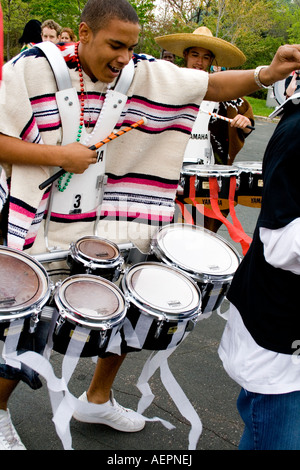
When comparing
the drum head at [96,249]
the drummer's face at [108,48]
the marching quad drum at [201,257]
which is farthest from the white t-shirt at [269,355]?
the drummer's face at [108,48]

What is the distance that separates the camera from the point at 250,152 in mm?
11352

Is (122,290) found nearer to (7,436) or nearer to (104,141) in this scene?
(104,141)

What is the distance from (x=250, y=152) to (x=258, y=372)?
1025 cm

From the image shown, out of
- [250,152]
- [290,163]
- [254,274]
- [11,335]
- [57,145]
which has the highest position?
[290,163]

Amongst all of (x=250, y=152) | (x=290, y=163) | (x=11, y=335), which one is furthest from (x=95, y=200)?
(x=250, y=152)

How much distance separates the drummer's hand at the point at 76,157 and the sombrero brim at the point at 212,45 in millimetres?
2306

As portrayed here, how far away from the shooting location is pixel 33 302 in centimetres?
163

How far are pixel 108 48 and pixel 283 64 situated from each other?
0.75m

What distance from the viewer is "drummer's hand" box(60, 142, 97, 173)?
1930mm

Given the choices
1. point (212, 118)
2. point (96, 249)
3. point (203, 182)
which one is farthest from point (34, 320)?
point (212, 118)

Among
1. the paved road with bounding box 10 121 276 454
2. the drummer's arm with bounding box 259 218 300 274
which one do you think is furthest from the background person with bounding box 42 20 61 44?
the drummer's arm with bounding box 259 218 300 274

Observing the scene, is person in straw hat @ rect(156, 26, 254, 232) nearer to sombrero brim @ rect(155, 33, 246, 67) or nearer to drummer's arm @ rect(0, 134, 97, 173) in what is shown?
sombrero brim @ rect(155, 33, 246, 67)

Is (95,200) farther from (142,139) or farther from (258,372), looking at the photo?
(258,372)

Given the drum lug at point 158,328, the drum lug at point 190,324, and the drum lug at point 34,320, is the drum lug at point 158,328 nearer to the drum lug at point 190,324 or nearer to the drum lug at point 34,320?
the drum lug at point 190,324
